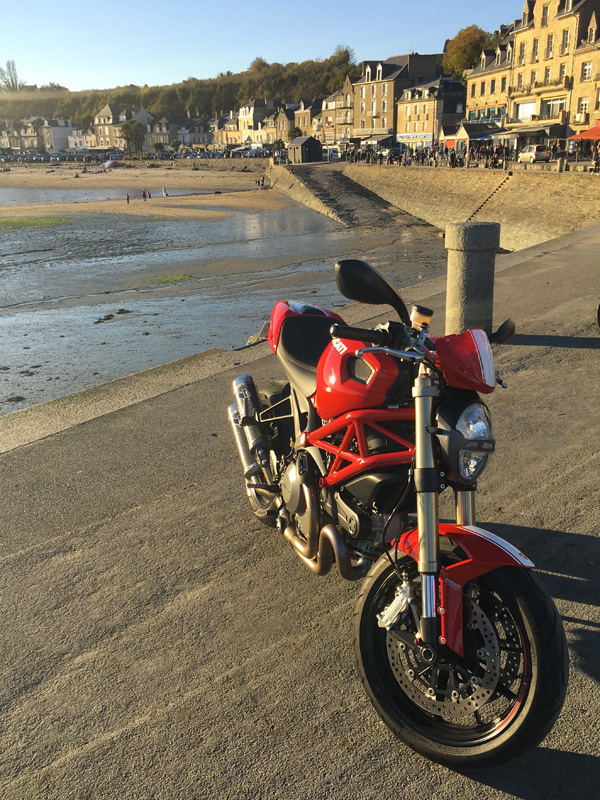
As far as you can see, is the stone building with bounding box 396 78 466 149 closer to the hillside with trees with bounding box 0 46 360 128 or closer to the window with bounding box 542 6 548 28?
the window with bounding box 542 6 548 28

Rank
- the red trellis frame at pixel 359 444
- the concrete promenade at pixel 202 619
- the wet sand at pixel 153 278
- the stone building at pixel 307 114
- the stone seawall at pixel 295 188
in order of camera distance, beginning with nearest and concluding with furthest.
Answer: the concrete promenade at pixel 202 619, the red trellis frame at pixel 359 444, the wet sand at pixel 153 278, the stone seawall at pixel 295 188, the stone building at pixel 307 114

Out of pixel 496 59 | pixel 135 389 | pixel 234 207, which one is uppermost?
pixel 496 59

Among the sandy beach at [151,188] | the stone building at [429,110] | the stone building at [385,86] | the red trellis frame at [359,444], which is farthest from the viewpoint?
the stone building at [385,86]

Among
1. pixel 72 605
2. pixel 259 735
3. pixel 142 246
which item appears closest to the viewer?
pixel 259 735

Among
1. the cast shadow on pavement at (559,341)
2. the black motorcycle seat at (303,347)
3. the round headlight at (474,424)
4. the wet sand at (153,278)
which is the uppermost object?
the round headlight at (474,424)

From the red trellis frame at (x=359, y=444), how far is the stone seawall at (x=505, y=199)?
23656 mm

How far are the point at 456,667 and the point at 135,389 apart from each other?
4936mm

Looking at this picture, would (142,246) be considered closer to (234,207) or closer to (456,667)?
(234,207)

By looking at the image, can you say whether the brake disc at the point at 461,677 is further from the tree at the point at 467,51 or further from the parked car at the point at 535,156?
the tree at the point at 467,51

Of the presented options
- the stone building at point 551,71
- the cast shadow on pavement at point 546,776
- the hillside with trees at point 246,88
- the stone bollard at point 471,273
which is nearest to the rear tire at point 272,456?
the cast shadow on pavement at point 546,776

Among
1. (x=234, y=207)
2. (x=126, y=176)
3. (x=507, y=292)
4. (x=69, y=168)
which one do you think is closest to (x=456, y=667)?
(x=507, y=292)

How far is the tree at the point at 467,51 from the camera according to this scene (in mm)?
90688

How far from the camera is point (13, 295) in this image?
20656 mm

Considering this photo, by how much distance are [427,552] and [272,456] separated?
5.50 ft
